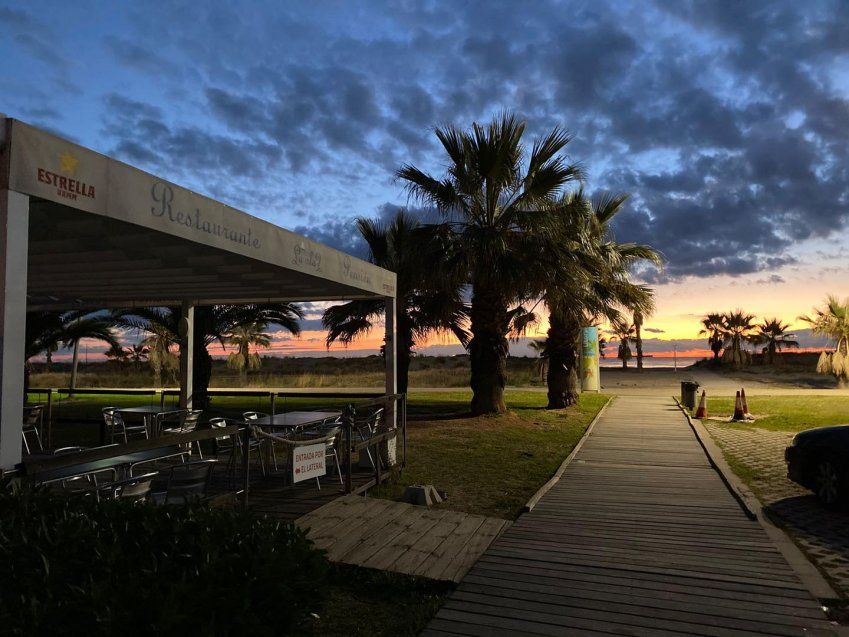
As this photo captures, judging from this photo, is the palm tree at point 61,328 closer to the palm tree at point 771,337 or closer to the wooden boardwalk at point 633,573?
the wooden boardwalk at point 633,573

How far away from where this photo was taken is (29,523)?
115 inches

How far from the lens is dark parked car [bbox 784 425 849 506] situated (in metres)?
6.96

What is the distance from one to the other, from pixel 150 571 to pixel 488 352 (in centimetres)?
1421

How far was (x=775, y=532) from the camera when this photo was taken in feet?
19.9

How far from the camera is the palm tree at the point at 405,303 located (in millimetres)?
15344

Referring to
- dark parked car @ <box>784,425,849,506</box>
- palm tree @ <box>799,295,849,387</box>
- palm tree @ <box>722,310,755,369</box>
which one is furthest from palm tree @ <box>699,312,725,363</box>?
dark parked car @ <box>784,425,849,506</box>

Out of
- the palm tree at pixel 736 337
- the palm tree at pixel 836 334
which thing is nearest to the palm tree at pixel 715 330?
the palm tree at pixel 736 337

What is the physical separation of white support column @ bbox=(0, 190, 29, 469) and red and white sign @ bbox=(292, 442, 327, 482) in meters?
3.00

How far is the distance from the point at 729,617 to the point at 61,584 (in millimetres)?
3822

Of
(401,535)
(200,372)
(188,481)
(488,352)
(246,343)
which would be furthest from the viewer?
(246,343)

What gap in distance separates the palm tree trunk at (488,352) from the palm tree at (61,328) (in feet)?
34.5

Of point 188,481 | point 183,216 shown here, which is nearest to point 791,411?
point 188,481

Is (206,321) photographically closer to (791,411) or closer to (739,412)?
(739,412)

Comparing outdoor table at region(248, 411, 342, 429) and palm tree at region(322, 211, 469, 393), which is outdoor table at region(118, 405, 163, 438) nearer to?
outdoor table at region(248, 411, 342, 429)
